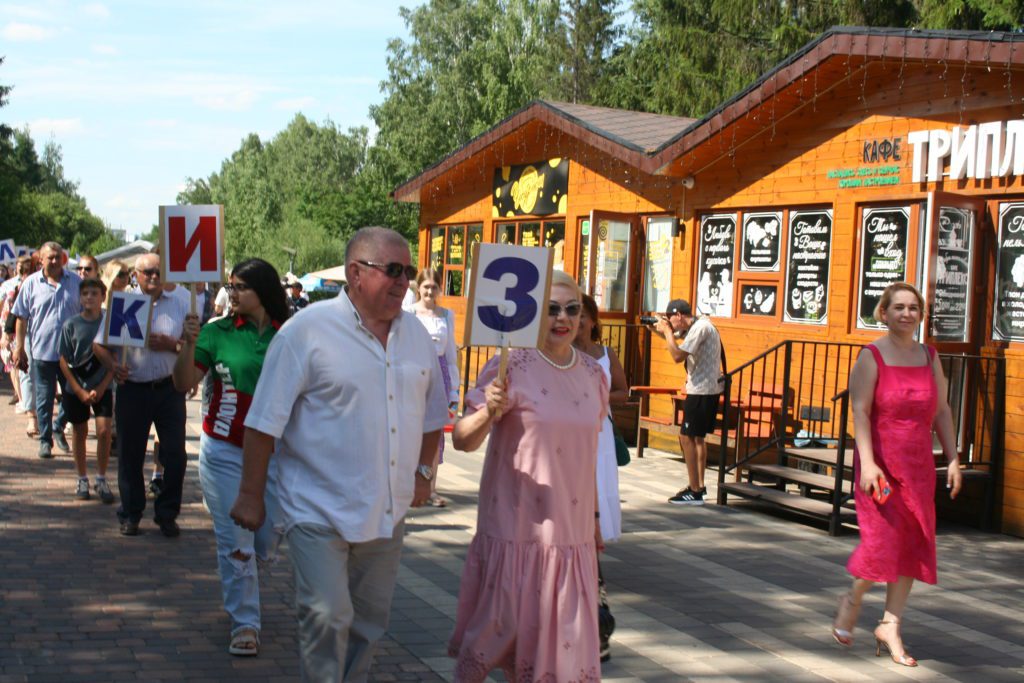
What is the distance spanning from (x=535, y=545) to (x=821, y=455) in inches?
262

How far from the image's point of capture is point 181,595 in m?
6.96

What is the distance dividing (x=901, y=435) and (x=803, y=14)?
2667 cm

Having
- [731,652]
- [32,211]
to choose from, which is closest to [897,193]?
[731,652]

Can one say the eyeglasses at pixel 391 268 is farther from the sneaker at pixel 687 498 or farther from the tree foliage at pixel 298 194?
the tree foliage at pixel 298 194

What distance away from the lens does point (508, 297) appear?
4.63 metres

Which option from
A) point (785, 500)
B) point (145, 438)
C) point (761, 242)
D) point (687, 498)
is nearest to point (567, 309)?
point (145, 438)

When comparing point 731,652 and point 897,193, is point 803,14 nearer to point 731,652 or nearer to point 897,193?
point 897,193

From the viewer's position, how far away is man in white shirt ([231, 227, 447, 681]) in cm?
418

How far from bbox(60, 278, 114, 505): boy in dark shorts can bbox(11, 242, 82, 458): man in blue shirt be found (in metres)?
1.87

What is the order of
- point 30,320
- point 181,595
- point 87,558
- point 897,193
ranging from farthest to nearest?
point 30,320
point 897,193
point 87,558
point 181,595

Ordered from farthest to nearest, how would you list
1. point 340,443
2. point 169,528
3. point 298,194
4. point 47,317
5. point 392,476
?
point 298,194
point 47,317
point 169,528
point 392,476
point 340,443

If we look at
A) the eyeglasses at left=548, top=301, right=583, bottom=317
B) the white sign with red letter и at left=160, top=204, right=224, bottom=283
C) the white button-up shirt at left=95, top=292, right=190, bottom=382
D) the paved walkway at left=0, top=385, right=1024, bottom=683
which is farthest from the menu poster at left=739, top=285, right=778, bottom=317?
the eyeglasses at left=548, top=301, right=583, bottom=317

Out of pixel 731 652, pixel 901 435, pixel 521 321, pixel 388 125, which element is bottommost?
pixel 731 652

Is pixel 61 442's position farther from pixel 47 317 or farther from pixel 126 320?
pixel 126 320
